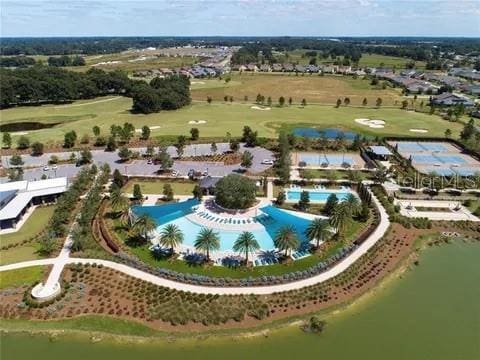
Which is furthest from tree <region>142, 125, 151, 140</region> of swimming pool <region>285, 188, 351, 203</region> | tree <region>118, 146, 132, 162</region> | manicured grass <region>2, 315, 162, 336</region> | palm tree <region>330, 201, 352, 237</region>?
manicured grass <region>2, 315, 162, 336</region>

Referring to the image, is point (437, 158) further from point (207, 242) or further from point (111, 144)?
point (111, 144)

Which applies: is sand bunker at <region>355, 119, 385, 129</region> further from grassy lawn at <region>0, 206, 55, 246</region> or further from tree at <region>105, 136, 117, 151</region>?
grassy lawn at <region>0, 206, 55, 246</region>

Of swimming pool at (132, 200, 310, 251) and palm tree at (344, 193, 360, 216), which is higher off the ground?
palm tree at (344, 193, 360, 216)

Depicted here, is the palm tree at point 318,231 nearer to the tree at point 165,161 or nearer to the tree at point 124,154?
the tree at point 165,161

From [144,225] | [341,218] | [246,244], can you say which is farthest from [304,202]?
[144,225]

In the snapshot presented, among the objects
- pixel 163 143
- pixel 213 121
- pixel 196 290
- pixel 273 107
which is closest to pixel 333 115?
pixel 273 107

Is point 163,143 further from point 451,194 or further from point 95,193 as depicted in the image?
point 451,194
